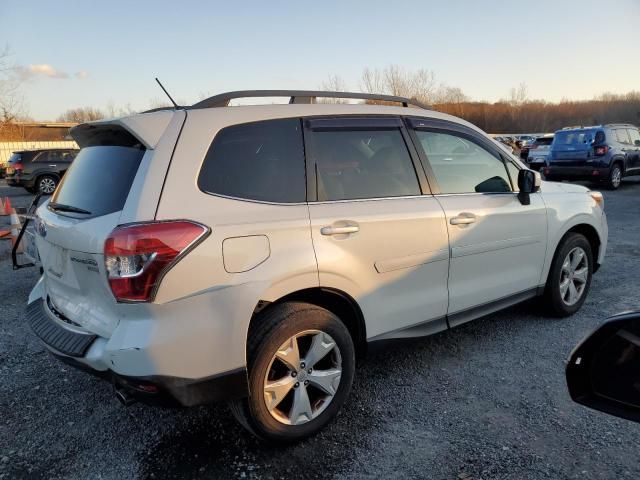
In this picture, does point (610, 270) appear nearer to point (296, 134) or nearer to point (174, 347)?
point (296, 134)

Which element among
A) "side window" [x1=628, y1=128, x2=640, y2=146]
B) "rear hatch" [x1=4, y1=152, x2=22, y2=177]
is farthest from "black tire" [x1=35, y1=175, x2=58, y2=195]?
"side window" [x1=628, y1=128, x2=640, y2=146]

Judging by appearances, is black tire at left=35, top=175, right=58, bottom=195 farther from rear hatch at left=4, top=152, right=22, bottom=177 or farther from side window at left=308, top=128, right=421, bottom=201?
side window at left=308, top=128, right=421, bottom=201

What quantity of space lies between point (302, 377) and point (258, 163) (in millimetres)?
1158

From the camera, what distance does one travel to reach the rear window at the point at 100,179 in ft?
7.91

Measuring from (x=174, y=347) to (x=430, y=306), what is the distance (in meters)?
1.71

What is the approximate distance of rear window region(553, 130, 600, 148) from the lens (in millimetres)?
14102

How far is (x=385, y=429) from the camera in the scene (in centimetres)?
285

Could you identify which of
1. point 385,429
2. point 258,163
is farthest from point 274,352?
point 258,163

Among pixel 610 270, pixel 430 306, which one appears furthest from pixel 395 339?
pixel 610 270

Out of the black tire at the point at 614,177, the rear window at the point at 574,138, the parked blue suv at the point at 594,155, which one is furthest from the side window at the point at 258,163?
the black tire at the point at 614,177

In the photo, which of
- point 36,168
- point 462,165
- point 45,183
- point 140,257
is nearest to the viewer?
point 140,257

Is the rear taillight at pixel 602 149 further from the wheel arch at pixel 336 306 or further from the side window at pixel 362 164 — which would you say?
the wheel arch at pixel 336 306

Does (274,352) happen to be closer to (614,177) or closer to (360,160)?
(360,160)

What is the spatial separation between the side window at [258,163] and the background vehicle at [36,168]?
56.3 ft
